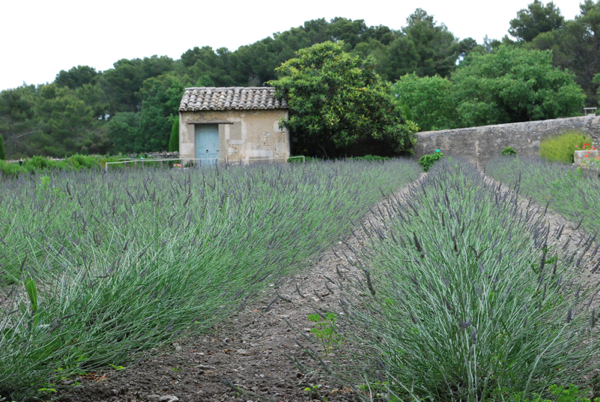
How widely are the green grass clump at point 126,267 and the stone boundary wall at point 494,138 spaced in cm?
1393

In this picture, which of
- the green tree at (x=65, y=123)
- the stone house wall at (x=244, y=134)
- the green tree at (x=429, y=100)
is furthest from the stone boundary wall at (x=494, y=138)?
the green tree at (x=65, y=123)

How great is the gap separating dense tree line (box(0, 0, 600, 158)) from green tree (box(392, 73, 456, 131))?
7 centimetres

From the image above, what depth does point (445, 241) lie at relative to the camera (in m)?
2.39

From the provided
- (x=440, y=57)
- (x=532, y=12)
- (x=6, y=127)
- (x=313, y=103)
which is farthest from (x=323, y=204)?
(x=532, y=12)

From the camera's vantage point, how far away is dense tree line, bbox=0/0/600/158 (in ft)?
91.5

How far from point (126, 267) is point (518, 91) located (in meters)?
22.5

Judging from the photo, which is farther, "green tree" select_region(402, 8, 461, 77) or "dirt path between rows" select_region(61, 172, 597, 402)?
"green tree" select_region(402, 8, 461, 77)

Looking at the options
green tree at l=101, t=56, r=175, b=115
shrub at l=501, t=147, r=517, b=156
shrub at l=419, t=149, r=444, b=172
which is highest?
green tree at l=101, t=56, r=175, b=115

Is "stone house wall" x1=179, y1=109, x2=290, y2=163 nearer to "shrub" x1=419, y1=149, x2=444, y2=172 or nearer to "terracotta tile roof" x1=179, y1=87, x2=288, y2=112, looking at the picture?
"terracotta tile roof" x1=179, y1=87, x2=288, y2=112

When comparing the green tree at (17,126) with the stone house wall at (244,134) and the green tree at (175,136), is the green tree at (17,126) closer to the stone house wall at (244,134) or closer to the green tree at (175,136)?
the green tree at (175,136)

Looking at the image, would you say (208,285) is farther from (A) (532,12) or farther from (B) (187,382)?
(A) (532,12)

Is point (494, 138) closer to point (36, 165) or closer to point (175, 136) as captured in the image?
point (175, 136)

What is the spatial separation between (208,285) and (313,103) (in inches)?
524

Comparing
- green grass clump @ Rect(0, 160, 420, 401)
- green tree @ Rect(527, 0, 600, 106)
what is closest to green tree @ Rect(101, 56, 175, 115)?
green tree @ Rect(527, 0, 600, 106)
